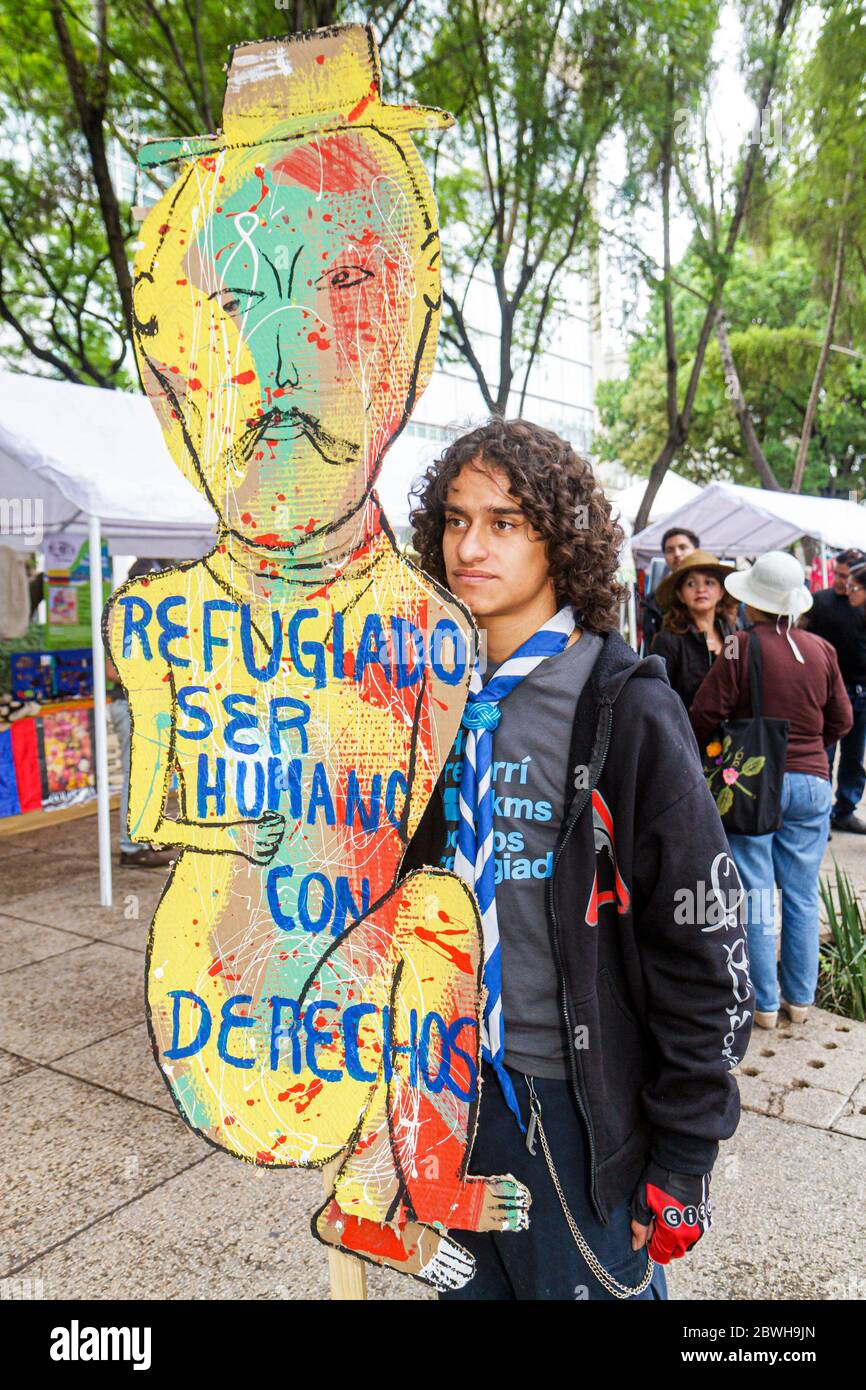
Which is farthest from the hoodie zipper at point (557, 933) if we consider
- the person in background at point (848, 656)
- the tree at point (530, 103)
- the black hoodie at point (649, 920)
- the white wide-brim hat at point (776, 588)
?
the tree at point (530, 103)

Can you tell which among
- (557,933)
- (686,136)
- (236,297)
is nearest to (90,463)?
(236,297)

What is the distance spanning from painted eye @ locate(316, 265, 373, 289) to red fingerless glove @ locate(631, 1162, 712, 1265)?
1319mm

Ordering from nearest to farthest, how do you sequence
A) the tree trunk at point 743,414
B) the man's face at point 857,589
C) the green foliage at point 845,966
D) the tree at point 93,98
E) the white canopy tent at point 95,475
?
the green foliage at point 845,966 → the white canopy tent at point 95,475 → the man's face at point 857,589 → the tree at point 93,98 → the tree trunk at point 743,414

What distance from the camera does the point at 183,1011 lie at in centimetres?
148

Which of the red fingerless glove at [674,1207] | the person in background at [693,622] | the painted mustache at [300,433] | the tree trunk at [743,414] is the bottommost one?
the red fingerless glove at [674,1207]

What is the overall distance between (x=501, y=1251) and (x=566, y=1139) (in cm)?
23

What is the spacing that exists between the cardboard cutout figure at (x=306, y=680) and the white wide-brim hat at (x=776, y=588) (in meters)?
2.70

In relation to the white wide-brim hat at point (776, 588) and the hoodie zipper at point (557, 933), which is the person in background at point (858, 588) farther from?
the hoodie zipper at point (557, 933)

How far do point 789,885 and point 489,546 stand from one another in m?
3.00

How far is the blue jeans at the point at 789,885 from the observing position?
383 centimetres

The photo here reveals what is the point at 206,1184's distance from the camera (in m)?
2.93

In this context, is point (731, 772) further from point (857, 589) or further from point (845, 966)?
point (857, 589)

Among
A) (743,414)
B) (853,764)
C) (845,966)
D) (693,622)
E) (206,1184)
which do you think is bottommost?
(206,1184)

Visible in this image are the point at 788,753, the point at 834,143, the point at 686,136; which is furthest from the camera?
the point at 686,136
